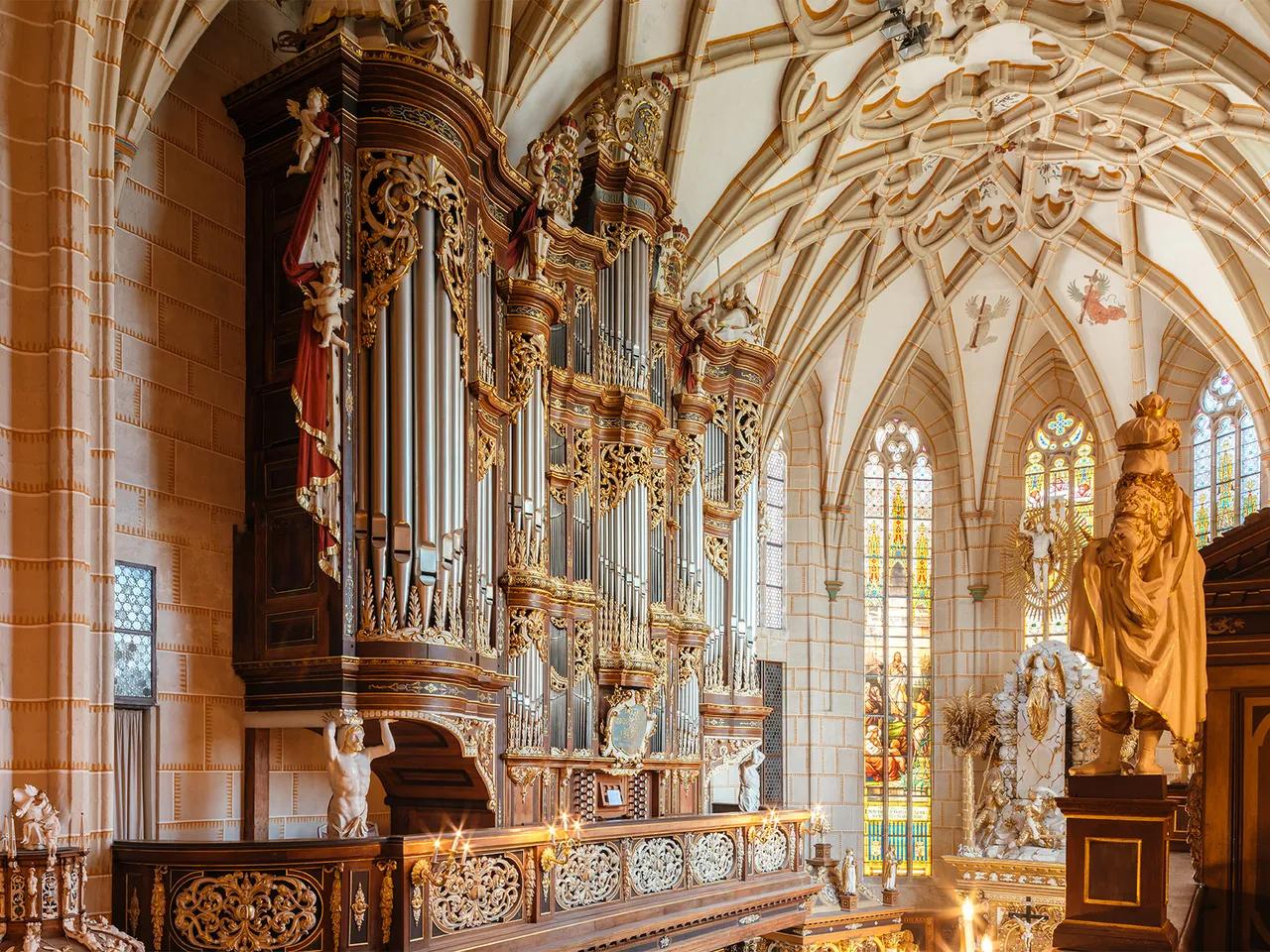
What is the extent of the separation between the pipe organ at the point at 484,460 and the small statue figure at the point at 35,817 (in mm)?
2292

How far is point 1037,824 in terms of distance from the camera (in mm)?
20500

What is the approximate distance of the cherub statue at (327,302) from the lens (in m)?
9.11

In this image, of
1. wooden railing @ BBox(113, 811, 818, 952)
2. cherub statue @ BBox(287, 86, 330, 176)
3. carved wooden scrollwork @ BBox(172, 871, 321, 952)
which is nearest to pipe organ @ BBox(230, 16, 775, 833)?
cherub statue @ BBox(287, 86, 330, 176)

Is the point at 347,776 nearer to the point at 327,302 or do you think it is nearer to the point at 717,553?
the point at 327,302

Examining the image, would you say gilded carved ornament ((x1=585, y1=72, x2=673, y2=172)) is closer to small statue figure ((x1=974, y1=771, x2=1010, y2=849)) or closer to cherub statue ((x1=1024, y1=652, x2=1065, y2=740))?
cherub statue ((x1=1024, y1=652, x2=1065, y2=740))

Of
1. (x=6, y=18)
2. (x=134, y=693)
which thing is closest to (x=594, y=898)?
(x=134, y=693)

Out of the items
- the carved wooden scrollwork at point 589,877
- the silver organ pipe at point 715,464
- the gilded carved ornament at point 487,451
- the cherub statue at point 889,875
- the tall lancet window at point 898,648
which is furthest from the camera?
the tall lancet window at point 898,648

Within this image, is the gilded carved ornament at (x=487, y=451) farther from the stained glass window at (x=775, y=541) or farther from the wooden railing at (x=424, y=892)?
the stained glass window at (x=775, y=541)

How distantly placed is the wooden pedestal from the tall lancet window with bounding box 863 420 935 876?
681 inches

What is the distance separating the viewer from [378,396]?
370 inches

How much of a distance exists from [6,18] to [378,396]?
3.21 meters

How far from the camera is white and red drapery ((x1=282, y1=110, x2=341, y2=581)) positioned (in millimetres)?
8992

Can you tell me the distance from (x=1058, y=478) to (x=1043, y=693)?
14.0ft

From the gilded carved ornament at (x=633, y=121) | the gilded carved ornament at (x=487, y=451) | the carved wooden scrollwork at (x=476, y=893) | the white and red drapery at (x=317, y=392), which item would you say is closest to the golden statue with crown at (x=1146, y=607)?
the carved wooden scrollwork at (x=476, y=893)
